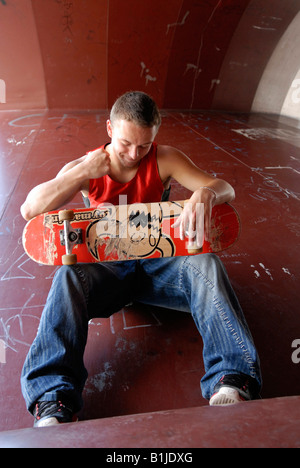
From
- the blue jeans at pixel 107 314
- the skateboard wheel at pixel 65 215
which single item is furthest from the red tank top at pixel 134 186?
the blue jeans at pixel 107 314

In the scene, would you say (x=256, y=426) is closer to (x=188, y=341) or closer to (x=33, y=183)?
(x=188, y=341)

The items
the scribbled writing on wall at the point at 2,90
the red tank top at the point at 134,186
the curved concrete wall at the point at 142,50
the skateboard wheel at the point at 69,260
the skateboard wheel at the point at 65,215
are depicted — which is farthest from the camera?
the scribbled writing on wall at the point at 2,90

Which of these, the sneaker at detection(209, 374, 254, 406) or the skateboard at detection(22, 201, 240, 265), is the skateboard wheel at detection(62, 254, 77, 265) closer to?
the skateboard at detection(22, 201, 240, 265)

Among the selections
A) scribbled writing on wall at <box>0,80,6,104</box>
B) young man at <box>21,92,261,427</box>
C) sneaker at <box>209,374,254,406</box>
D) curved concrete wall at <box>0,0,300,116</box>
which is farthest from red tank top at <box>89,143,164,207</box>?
scribbled writing on wall at <box>0,80,6,104</box>

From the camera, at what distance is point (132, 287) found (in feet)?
5.61

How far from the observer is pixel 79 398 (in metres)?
1.25

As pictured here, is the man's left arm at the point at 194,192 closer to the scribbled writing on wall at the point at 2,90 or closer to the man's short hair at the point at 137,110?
the man's short hair at the point at 137,110

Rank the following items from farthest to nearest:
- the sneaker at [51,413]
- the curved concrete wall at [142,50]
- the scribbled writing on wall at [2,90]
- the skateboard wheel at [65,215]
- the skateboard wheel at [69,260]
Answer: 1. the scribbled writing on wall at [2,90]
2. the curved concrete wall at [142,50]
3. the skateboard wheel at [65,215]
4. the skateboard wheel at [69,260]
5. the sneaker at [51,413]

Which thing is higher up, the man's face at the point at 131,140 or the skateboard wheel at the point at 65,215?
the man's face at the point at 131,140

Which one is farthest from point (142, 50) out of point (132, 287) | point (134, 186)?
point (132, 287)

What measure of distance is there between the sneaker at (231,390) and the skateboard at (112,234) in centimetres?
59

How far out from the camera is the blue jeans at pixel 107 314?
4.05 feet
